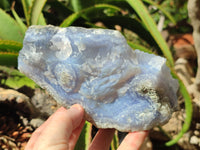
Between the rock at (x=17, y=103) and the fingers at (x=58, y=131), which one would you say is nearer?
the fingers at (x=58, y=131)

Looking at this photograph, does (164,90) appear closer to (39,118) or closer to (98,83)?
(98,83)

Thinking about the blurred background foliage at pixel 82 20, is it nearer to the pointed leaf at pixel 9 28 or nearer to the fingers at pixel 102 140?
the pointed leaf at pixel 9 28

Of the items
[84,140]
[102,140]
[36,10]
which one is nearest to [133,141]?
[102,140]

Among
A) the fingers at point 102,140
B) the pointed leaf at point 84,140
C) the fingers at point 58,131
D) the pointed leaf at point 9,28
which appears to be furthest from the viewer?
the pointed leaf at point 9,28

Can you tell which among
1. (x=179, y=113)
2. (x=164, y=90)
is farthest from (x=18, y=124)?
(x=179, y=113)

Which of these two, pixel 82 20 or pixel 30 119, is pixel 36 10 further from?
pixel 30 119

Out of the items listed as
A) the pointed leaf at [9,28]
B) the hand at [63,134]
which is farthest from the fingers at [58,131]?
the pointed leaf at [9,28]
